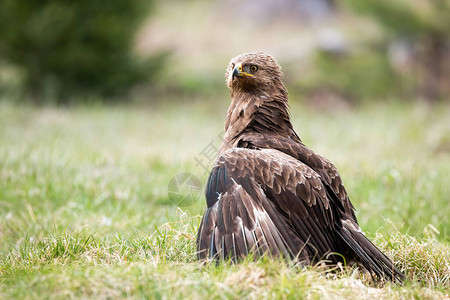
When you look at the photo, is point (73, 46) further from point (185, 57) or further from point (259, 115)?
point (259, 115)

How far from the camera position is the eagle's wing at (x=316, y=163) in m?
4.07

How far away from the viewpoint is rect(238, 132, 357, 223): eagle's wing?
4070 millimetres

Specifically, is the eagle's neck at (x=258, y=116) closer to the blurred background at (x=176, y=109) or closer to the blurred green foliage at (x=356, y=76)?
the blurred background at (x=176, y=109)

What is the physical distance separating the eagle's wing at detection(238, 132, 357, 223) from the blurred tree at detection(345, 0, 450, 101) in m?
10.3

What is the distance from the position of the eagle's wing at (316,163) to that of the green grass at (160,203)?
488mm

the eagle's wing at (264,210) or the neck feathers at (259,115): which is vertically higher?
the neck feathers at (259,115)

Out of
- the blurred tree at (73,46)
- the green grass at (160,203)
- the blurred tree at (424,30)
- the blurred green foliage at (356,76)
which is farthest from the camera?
the blurred green foliage at (356,76)

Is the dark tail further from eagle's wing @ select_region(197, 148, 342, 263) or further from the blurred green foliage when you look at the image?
the blurred green foliage

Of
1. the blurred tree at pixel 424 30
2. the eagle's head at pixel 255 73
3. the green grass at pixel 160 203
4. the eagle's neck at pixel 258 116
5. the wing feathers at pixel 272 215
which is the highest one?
the blurred tree at pixel 424 30

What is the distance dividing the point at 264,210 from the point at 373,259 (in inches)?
33.4

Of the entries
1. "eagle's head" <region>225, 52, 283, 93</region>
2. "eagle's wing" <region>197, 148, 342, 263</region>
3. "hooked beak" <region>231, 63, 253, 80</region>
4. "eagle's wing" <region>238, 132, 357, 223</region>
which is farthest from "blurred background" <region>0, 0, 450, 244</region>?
"hooked beak" <region>231, 63, 253, 80</region>

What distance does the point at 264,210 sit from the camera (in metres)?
3.63

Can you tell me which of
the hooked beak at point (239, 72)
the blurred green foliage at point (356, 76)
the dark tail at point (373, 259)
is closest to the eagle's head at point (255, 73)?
the hooked beak at point (239, 72)

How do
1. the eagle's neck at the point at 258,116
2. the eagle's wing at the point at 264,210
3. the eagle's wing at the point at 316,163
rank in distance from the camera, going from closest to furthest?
1. the eagle's wing at the point at 264,210
2. the eagle's wing at the point at 316,163
3. the eagle's neck at the point at 258,116
